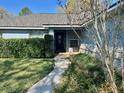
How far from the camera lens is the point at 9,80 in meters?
11.2

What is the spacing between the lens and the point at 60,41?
2645cm

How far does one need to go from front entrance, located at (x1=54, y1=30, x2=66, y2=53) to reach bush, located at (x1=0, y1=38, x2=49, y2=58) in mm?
5429

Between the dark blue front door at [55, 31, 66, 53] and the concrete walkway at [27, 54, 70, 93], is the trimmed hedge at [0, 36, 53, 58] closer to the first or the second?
the dark blue front door at [55, 31, 66, 53]

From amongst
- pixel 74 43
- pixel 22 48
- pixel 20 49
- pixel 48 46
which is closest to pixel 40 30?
pixel 74 43

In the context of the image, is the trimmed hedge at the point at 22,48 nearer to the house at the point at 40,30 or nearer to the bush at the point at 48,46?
the bush at the point at 48,46

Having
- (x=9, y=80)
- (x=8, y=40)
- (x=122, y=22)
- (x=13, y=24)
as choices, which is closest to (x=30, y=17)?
(x=13, y=24)

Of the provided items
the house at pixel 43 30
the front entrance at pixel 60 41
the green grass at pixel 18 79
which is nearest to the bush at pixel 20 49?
the house at pixel 43 30

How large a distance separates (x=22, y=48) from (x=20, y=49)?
0.18 meters

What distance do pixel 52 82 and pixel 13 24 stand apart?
→ 47.0 ft

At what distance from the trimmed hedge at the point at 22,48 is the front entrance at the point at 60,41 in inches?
211

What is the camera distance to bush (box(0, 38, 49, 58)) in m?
20.8

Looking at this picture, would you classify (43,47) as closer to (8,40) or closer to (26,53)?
(26,53)

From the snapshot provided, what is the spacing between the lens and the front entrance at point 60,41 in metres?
26.2

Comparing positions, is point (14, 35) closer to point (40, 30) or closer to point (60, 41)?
point (40, 30)
